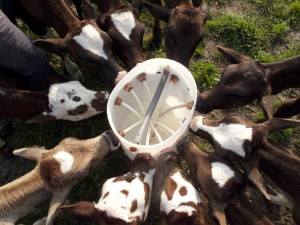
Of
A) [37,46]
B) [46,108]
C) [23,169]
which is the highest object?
[37,46]

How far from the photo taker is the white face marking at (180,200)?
500 cm

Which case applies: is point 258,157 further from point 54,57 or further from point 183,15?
point 54,57

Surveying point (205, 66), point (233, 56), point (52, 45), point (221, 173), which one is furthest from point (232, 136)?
point (52, 45)

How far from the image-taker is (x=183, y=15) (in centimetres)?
586

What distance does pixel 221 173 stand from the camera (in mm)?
5188

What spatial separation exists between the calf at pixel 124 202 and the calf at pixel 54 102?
1.07m

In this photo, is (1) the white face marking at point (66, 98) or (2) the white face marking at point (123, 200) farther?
(1) the white face marking at point (66, 98)

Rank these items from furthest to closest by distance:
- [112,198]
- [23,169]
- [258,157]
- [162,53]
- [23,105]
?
[162,53], [23,169], [23,105], [258,157], [112,198]

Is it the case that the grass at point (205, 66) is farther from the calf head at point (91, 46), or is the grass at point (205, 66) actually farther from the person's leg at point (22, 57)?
the calf head at point (91, 46)

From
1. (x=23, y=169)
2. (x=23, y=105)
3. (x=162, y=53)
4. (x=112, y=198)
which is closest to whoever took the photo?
(x=112, y=198)

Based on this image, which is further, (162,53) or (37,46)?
(162,53)

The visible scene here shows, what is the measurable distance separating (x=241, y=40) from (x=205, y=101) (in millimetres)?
1915

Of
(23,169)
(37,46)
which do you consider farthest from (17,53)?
(23,169)

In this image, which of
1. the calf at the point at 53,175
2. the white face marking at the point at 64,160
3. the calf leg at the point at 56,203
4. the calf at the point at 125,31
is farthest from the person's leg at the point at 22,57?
the calf leg at the point at 56,203
